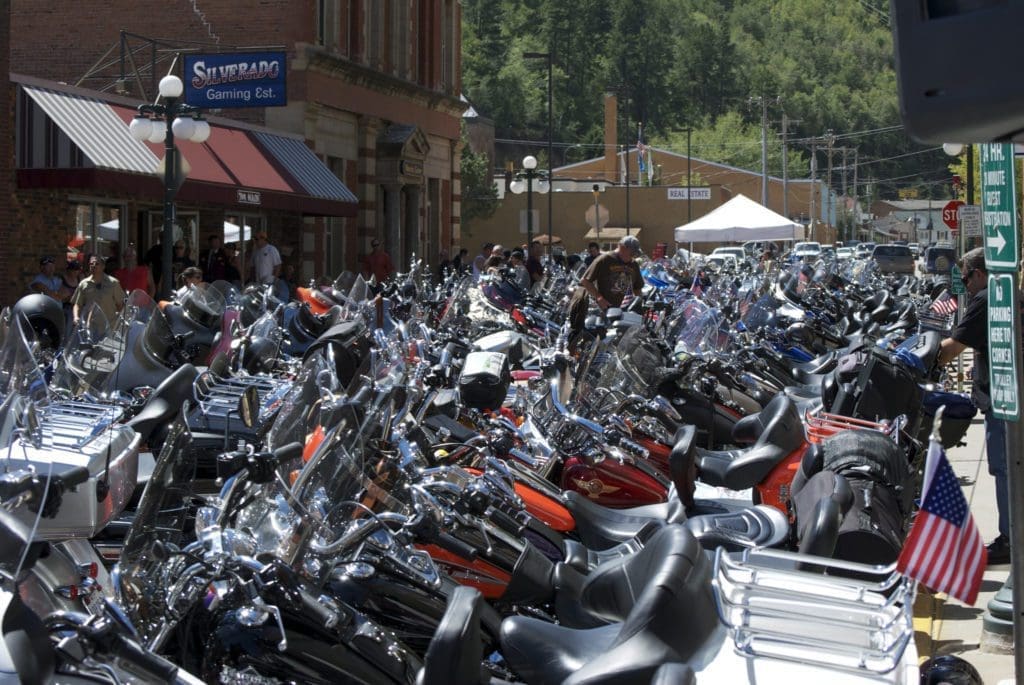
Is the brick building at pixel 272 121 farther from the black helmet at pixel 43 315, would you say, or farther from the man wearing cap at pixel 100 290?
the black helmet at pixel 43 315

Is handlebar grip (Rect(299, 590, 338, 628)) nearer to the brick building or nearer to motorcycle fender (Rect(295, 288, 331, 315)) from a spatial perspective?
motorcycle fender (Rect(295, 288, 331, 315))

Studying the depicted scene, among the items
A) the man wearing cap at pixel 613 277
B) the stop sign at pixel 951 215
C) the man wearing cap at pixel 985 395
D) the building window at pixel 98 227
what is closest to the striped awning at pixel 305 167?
the building window at pixel 98 227

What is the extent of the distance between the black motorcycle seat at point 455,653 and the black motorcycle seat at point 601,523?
2.42 meters

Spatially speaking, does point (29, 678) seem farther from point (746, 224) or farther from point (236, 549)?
point (746, 224)

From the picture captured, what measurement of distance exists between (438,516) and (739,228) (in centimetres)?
3187

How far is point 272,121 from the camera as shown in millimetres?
32062

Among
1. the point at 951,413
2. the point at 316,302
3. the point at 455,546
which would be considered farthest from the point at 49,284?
the point at 455,546

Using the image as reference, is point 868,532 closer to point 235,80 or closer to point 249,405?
point 249,405

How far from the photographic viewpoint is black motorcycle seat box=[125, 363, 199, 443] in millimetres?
6871

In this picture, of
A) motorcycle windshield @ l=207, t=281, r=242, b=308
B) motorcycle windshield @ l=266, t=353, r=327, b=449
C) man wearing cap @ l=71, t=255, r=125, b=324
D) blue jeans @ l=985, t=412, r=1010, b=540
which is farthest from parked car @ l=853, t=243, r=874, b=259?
motorcycle windshield @ l=266, t=353, r=327, b=449

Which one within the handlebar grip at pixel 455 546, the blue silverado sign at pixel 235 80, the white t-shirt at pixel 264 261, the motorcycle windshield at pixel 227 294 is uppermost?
the blue silverado sign at pixel 235 80

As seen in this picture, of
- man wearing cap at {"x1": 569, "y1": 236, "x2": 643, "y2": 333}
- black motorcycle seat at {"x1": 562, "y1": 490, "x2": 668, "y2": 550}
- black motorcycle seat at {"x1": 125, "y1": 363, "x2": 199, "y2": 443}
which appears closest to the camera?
black motorcycle seat at {"x1": 562, "y1": 490, "x2": 668, "y2": 550}

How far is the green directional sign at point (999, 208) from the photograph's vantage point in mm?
4922

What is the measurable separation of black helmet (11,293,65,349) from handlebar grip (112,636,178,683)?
23.2 feet
